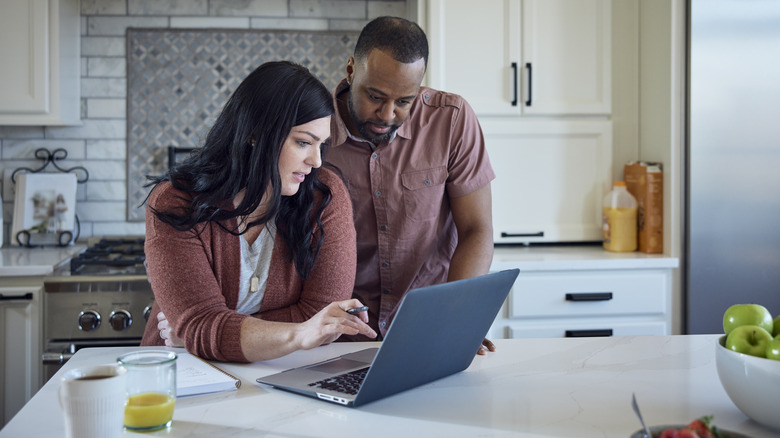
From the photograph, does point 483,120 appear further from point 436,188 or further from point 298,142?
point 298,142

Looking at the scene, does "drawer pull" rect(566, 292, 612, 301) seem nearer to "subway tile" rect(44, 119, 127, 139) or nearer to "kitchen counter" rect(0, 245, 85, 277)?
Answer: "kitchen counter" rect(0, 245, 85, 277)

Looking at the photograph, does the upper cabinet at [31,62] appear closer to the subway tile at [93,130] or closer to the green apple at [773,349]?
the subway tile at [93,130]

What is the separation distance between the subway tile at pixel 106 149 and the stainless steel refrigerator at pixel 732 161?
7.67ft

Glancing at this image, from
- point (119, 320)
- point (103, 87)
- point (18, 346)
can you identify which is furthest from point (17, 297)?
point (103, 87)

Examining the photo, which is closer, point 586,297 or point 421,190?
point 421,190

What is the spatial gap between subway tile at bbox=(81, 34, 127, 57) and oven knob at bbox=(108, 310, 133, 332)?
3.99 feet

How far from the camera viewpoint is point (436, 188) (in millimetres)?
2170

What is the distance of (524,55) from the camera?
3.14 meters

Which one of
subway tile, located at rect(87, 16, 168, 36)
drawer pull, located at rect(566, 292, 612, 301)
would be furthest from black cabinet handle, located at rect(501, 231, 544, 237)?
subway tile, located at rect(87, 16, 168, 36)

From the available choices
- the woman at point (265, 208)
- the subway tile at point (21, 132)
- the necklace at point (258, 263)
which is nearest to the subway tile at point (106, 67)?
the subway tile at point (21, 132)

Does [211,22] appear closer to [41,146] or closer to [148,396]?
[41,146]

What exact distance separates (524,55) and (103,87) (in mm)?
1788

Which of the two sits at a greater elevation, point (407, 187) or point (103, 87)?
point (103, 87)

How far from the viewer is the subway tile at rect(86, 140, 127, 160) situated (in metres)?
3.42
